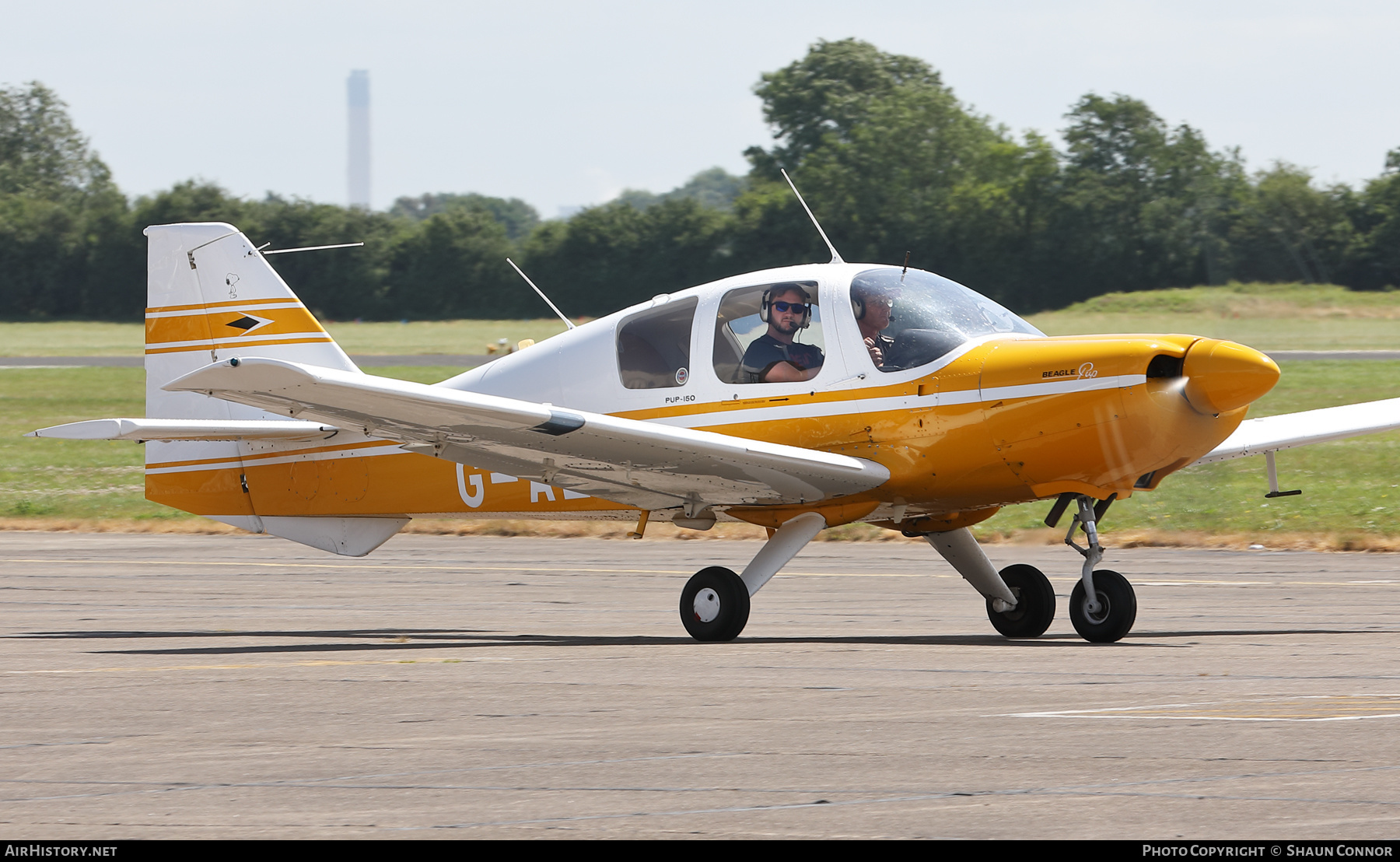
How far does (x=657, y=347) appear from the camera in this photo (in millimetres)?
11219

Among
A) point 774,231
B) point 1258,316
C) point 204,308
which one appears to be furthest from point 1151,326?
point 204,308

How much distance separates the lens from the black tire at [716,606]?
10.5m

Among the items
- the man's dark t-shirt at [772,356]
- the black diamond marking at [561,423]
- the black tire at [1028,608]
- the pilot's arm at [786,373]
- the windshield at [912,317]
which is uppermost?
the windshield at [912,317]

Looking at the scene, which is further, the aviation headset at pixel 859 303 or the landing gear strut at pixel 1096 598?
the aviation headset at pixel 859 303

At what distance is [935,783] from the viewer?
19.3 feet

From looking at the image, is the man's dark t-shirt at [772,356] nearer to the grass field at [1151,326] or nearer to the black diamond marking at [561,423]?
the black diamond marking at [561,423]

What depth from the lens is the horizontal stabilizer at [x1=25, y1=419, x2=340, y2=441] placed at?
30.8 ft

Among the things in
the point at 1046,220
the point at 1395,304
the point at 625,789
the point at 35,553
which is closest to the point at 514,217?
the point at 1046,220

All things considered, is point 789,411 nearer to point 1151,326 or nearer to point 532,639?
point 532,639

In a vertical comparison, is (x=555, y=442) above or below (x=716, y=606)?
above

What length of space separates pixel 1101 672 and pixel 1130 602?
146 centimetres

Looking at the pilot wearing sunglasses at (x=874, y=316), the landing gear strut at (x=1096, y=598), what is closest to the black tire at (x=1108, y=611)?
the landing gear strut at (x=1096, y=598)

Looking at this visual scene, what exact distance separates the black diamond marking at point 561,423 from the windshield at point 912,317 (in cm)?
192

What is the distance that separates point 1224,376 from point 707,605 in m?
3.32
